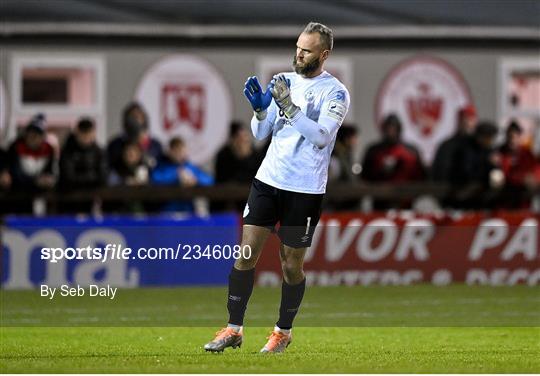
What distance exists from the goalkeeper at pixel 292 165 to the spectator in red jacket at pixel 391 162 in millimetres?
9582

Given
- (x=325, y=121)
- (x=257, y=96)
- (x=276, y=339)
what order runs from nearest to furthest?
(x=325, y=121) < (x=257, y=96) < (x=276, y=339)

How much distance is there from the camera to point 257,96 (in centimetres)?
1068

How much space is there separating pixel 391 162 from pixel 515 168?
5.83ft

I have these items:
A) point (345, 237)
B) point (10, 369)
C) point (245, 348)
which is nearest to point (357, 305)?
point (345, 237)

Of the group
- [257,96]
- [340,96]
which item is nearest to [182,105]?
[257,96]

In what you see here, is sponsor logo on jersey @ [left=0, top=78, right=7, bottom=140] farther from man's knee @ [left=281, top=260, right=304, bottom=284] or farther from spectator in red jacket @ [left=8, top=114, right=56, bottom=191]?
man's knee @ [left=281, top=260, right=304, bottom=284]

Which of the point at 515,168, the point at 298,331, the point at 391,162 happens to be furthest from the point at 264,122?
the point at 515,168

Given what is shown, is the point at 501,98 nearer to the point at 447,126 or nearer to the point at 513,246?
the point at 447,126

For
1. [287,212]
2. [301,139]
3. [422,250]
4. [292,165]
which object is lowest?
[422,250]

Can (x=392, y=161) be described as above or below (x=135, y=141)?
below

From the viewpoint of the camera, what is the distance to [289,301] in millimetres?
11070

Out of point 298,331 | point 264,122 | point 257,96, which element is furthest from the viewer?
point 298,331

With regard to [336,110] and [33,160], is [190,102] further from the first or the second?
[336,110]

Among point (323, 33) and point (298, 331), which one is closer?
point (323, 33)
